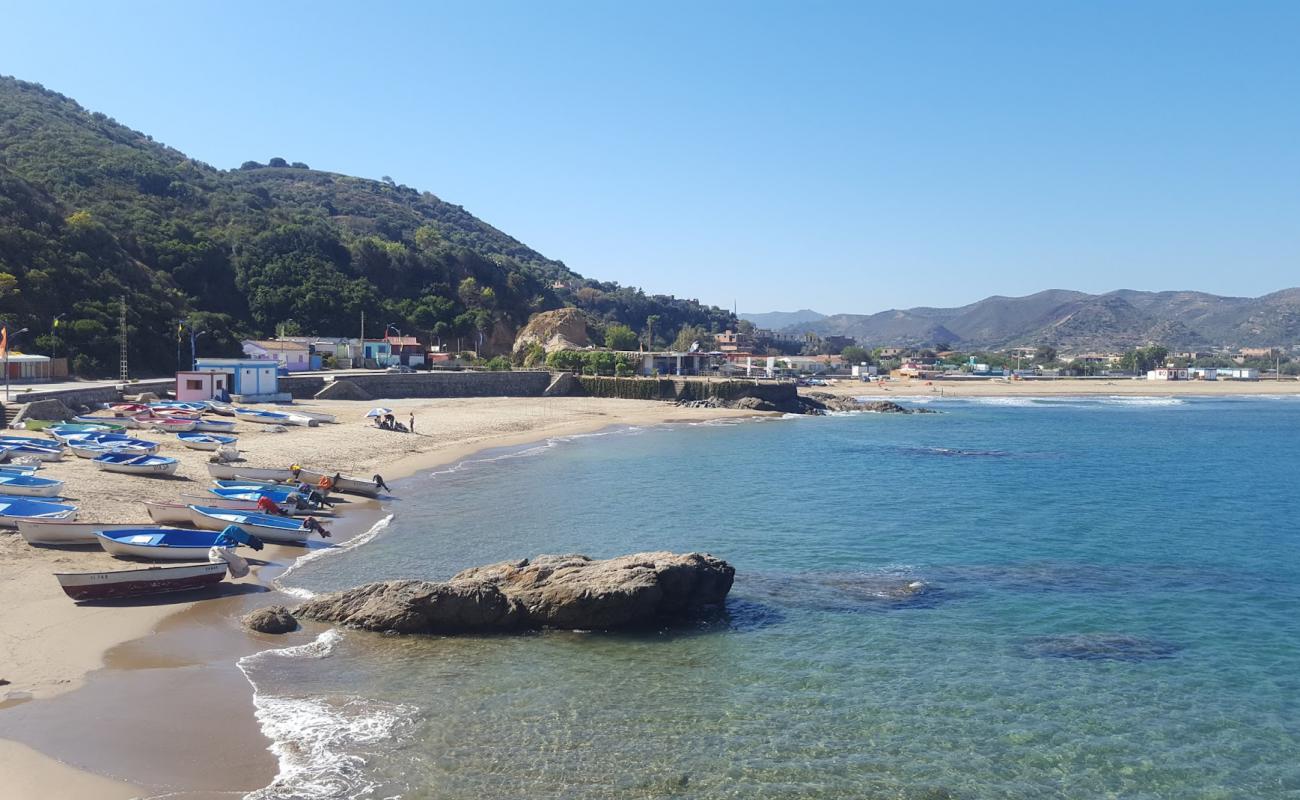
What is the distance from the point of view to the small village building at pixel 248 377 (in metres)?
52.2

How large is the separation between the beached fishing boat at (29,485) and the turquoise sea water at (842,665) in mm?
7883

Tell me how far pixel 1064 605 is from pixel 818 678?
762 centimetres

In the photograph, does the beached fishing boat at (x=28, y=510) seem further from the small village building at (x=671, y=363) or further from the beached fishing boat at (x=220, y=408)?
the small village building at (x=671, y=363)

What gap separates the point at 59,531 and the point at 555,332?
7967 cm

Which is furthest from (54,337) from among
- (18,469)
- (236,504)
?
(236,504)

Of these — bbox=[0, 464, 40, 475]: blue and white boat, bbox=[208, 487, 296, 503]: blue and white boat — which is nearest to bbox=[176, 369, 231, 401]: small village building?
bbox=[0, 464, 40, 475]: blue and white boat

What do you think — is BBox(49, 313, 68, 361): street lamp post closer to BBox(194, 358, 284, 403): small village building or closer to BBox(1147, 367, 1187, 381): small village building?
BBox(194, 358, 284, 403): small village building

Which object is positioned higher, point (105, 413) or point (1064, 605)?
point (105, 413)

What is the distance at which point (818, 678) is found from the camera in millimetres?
15180

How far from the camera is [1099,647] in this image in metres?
16.9

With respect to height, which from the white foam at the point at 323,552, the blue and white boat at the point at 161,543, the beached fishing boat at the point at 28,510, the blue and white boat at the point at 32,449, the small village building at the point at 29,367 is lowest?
the white foam at the point at 323,552

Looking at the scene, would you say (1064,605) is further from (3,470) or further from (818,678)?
(3,470)

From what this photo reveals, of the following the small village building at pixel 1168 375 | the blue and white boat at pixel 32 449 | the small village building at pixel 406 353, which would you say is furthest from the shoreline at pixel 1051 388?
the blue and white boat at pixel 32 449

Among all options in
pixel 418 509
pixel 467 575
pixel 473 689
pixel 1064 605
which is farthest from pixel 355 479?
pixel 1064 605
